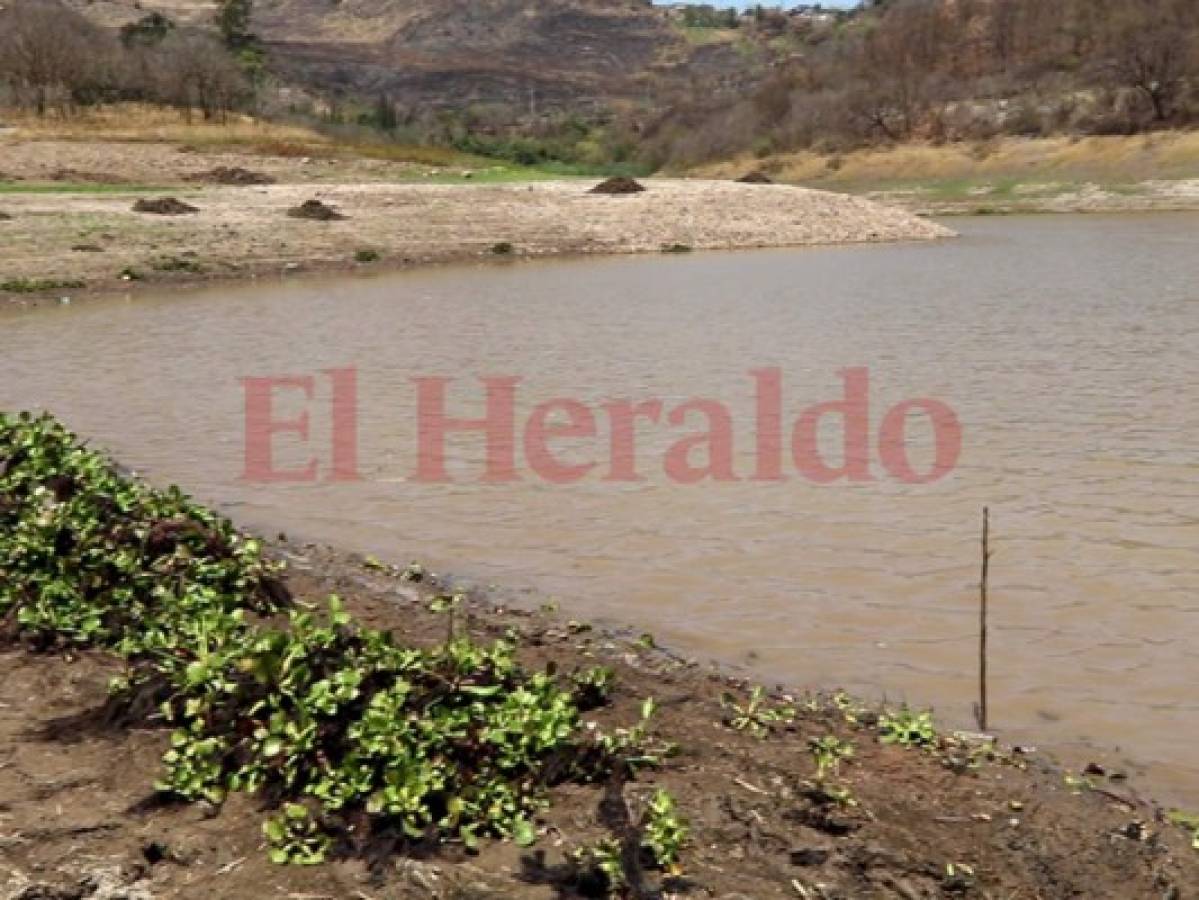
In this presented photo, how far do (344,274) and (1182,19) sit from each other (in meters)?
75.5

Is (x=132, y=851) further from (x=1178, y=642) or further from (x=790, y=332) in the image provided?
(x=790, y=332)

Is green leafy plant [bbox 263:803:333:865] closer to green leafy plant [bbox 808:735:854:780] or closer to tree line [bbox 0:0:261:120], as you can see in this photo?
green leafy plant [bbox 808:735:854:780]

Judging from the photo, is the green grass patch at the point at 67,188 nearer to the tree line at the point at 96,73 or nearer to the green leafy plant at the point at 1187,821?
the tree line at the point at 96,73

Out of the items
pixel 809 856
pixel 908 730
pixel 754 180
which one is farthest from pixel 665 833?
pixel 754 180

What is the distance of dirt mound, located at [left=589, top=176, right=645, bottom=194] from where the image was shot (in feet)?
146

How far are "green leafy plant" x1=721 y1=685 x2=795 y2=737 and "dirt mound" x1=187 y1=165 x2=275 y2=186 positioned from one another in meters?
41.7

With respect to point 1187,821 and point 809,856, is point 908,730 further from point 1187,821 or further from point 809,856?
point 809,856

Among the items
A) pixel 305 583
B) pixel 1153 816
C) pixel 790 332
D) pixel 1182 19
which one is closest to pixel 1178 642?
pixel 1153 816

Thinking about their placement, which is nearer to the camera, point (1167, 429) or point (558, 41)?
point (1167, 429)

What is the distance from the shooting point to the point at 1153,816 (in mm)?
4508

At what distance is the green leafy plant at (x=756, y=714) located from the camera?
4.96 metres

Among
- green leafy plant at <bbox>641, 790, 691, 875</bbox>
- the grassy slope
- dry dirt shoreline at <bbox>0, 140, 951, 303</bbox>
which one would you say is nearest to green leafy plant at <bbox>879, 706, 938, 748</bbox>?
green leafy plant at <bbox>641, 790, 691, 875</bbox>

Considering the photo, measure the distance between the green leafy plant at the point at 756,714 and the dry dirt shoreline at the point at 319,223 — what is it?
2257cm

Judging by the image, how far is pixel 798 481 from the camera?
9.71 meters
